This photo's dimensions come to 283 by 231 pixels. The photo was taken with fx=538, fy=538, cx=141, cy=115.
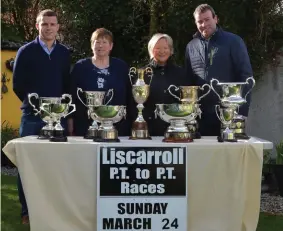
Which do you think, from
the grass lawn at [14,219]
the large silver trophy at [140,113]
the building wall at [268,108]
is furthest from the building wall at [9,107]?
the large silver trophy at [140,113]

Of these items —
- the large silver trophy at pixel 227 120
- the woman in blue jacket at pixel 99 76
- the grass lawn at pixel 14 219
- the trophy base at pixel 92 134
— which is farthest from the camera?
the grass lawn at pixel 14 219

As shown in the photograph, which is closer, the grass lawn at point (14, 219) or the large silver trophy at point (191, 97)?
the large silver trophy at point (191, 97)

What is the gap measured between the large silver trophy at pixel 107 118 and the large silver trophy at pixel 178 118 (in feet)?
0.91

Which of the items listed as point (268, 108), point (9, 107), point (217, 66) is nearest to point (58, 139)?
point (217, 66)

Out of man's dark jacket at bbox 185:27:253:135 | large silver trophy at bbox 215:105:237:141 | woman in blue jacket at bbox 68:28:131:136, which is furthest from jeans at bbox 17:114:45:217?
large silver trophy at bbox 215:105:237:141

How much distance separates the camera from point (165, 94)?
155 inches

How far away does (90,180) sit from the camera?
335cm

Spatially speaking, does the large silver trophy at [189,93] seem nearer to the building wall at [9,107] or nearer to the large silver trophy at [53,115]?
the large silver trophy at [53,115]

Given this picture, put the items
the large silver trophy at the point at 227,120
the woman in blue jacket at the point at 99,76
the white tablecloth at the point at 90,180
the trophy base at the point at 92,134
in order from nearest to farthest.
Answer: the white tablecloth at the point at 90,180 < the large silver trophy at the point at 227,120 < the trophy base at the point at 92,134 < the woman in blue jacket at the point at 99,76

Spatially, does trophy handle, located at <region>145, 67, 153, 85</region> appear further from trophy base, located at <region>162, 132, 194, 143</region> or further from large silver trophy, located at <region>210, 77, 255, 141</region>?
trophy base, located at <region>162, 132, 194, 143</region>

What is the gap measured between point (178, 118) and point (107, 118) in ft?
1.51

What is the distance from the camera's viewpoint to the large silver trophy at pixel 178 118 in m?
3.44

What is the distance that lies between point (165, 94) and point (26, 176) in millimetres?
1194

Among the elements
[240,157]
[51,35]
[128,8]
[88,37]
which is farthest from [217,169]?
[88,37]
